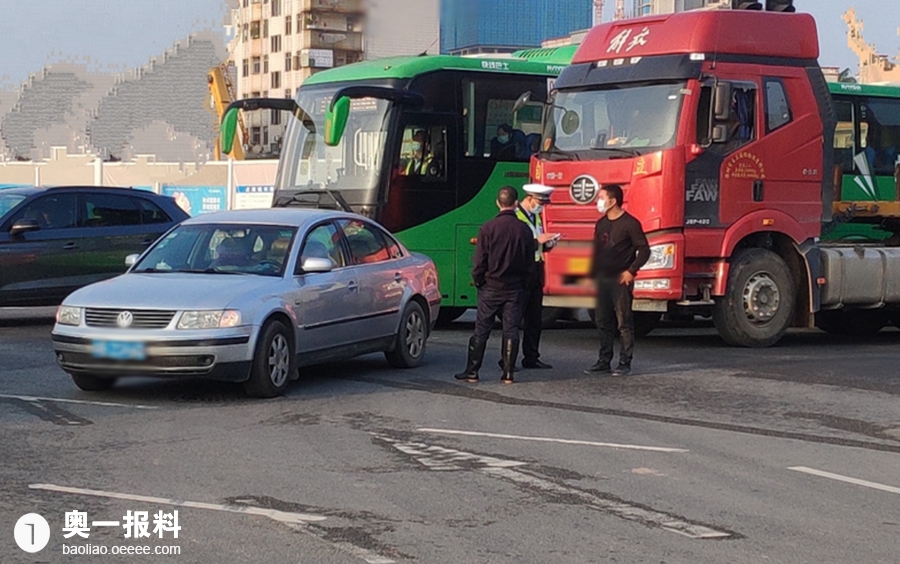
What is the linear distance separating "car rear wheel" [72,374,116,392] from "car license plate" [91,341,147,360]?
1.52ft

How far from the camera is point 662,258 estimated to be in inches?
600

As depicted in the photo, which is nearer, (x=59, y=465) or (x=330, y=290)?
(x=59, y=465)

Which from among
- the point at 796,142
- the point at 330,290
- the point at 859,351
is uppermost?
the point at 796,142

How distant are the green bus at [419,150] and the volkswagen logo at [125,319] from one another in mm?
7174

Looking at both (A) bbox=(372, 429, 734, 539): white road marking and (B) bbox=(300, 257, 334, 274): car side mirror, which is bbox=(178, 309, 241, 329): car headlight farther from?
(A) bbox=(372, 429, 734, 539): white road marking

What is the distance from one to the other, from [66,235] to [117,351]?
6.98 meters

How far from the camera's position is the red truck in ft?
50.1

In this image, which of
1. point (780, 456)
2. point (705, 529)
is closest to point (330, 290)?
point (780, 456)

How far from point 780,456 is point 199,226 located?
597cm

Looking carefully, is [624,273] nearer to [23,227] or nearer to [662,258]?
[662,258]

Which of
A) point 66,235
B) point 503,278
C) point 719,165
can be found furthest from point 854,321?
point 66,235

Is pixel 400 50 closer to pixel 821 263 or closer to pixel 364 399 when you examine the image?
pixel 364 399

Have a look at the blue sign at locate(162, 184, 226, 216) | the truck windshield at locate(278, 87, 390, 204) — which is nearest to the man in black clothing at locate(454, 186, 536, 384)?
the truck windshield at locate(278, 87, 390, 204)

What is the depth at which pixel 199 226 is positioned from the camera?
12.8m
